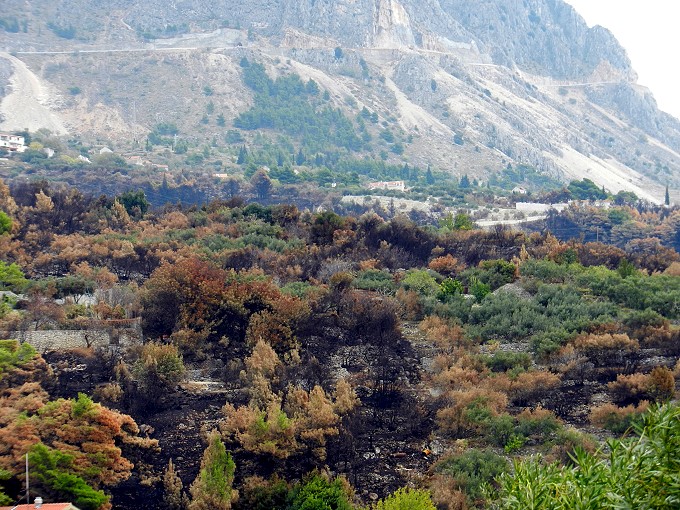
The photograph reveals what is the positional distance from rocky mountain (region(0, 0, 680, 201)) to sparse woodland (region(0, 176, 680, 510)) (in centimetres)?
8159

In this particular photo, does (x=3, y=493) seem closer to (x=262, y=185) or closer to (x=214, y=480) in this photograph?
(x=214, y=480)

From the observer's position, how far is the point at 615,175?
127m

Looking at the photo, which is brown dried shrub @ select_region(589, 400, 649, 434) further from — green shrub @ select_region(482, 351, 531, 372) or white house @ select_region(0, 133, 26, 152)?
white house @ select_region(0, 133, 26, 152)

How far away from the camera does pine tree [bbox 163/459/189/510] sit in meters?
16.9

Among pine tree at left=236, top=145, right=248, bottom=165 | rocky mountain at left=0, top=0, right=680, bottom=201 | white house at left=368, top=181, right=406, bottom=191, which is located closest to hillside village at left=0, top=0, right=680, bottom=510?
white house at left=368, top=181, right=406, bottom=191

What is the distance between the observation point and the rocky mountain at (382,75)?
380 feet

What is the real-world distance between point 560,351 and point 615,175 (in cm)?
10911

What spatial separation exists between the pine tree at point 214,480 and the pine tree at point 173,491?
18 cm

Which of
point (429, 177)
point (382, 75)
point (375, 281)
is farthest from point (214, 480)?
point (382, 75)

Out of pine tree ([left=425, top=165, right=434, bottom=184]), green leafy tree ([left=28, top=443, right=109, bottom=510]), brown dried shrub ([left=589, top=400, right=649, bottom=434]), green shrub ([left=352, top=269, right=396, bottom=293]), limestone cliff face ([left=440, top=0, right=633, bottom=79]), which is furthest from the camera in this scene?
limestone cliff face ([left=440, top=0, right=633, bottom=79])

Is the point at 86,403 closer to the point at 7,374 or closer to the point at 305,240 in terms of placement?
the point at 7,374

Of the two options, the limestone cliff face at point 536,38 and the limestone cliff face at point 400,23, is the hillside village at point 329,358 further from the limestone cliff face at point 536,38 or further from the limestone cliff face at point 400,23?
the limestone cliff face at point 536,38

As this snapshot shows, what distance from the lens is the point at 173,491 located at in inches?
675

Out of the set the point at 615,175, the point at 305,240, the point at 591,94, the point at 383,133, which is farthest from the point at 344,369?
the point at 591,94
